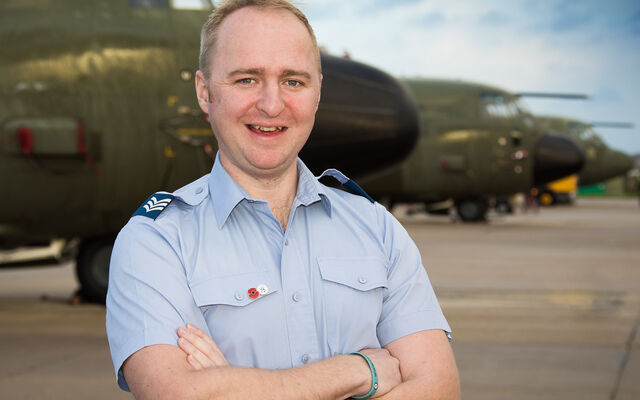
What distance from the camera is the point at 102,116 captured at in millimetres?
7484

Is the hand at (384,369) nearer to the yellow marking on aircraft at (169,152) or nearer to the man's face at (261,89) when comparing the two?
the man's face at (261,89)

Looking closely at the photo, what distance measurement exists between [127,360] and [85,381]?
3.57 metres

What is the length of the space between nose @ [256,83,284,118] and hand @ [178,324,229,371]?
26.7 inches

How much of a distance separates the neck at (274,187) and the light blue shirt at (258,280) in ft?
0.13

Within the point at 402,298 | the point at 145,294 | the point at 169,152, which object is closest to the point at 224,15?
the point at 145,294

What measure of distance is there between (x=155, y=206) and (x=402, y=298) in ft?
2.81

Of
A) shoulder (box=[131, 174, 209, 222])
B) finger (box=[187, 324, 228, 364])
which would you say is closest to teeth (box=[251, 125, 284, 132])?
shoulder (box=[131, 174, 209, 222])

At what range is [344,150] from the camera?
7781 millimetres

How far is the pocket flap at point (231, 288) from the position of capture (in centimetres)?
219

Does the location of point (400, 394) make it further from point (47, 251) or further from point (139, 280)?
point (47, 251)

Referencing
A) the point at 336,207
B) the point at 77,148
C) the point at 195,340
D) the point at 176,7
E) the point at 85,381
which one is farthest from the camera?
the point at 176,7

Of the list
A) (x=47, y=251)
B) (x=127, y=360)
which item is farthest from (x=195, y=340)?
(x=47, y=251)

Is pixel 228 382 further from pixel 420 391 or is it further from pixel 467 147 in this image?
pixel 467 147

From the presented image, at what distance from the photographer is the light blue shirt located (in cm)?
219
